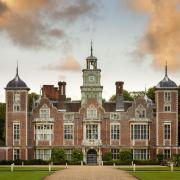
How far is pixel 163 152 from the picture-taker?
6506cm

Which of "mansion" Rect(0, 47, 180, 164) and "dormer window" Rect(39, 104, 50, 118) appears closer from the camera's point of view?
"mansion" Rect(0, 47, 180, 164)

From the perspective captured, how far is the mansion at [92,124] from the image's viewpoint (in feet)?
216

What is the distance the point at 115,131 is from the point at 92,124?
2.45m

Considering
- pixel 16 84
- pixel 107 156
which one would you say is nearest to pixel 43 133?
pixel 16 84

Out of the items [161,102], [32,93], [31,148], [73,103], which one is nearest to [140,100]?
[161,102]

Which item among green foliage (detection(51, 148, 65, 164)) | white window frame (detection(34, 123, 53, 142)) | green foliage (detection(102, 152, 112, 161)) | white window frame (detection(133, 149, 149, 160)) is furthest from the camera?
white window frame (detection(34, 123, 53, 142))

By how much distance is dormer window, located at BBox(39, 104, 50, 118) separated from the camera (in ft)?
220

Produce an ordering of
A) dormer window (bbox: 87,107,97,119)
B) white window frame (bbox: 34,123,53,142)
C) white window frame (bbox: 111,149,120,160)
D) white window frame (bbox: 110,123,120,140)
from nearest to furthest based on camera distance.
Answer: white window frame (bbox: 111,149,120,160) < white window frame (bbox: 34,123,53,142) < white window frame (bbox: 110,123,120,140) < dormer window (bbox: 87,107,97,119)

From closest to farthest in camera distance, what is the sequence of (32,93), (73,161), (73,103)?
(73,161), (73,103), (32,93)

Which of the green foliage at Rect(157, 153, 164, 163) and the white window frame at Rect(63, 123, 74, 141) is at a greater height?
the white window frame at Rect(63, 123, 74, 141)

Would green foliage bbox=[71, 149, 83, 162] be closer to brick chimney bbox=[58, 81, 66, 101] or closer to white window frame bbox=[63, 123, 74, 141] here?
white window frame bbox=[63, 123, 74, 141]

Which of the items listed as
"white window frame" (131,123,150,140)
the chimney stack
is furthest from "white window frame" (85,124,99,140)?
the chimney stack

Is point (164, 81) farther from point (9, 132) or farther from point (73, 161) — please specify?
point (9, 132)

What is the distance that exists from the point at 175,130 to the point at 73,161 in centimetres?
1067
